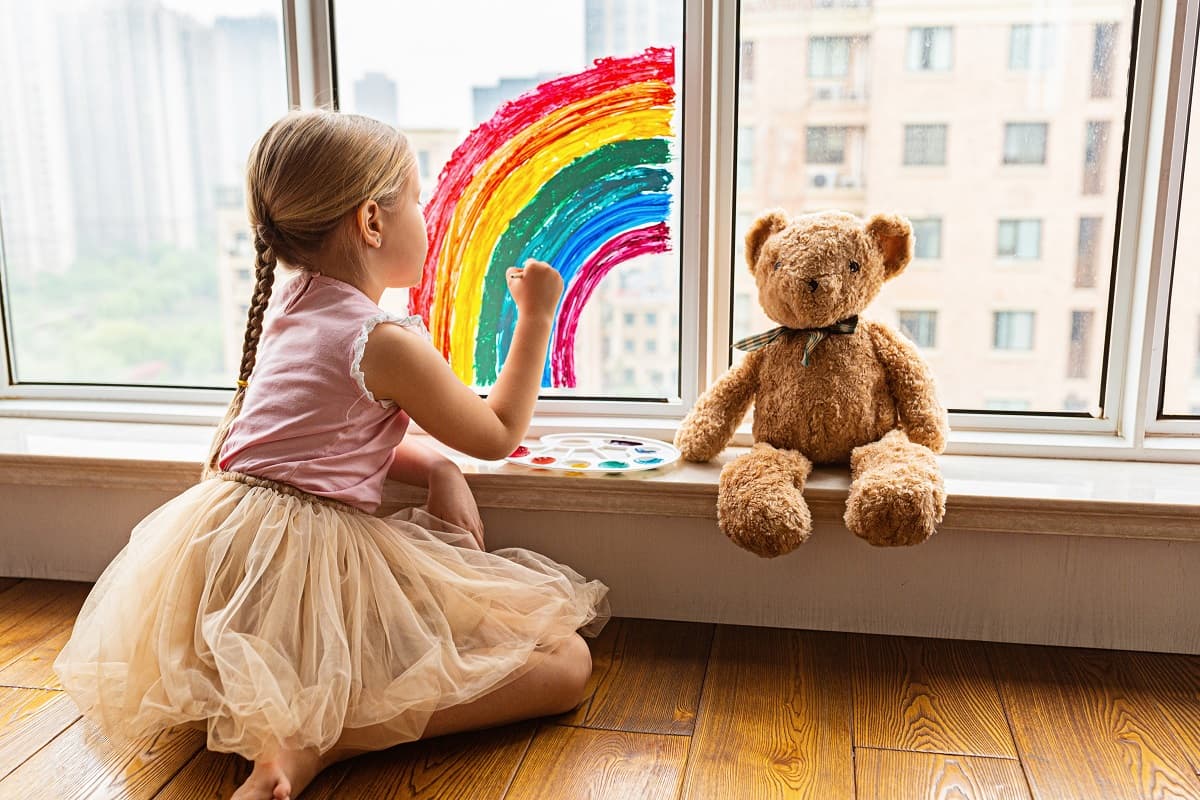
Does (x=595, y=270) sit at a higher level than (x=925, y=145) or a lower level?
lower

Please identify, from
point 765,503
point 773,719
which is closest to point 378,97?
point 765,503

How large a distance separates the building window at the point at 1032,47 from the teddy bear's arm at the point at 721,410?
0.57 metres

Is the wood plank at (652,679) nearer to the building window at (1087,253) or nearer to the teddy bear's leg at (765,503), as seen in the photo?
the teddy bear's leg at (765,503)

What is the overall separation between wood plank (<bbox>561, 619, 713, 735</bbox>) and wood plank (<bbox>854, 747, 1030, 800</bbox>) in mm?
217

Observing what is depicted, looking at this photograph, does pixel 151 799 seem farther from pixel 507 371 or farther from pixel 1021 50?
pixel 1021 50

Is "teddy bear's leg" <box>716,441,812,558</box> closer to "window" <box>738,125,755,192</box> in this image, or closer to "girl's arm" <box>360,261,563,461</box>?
"girl's arm" <box>360,261,563,461</box>

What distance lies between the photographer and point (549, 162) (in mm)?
1507

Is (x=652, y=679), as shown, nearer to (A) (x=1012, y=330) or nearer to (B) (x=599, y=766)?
(B) (x=599, y=766)

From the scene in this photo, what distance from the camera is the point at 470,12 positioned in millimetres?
1535

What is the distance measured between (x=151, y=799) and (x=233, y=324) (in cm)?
90

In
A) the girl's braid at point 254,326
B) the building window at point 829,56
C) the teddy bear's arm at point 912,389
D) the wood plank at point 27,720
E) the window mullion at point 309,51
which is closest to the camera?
the wood plank at point 27,720

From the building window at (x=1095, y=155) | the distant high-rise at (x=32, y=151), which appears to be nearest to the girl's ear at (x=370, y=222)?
the distant high-rise at (x=32, y=151)

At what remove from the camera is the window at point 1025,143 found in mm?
1416

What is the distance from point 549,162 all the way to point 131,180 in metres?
0.78
